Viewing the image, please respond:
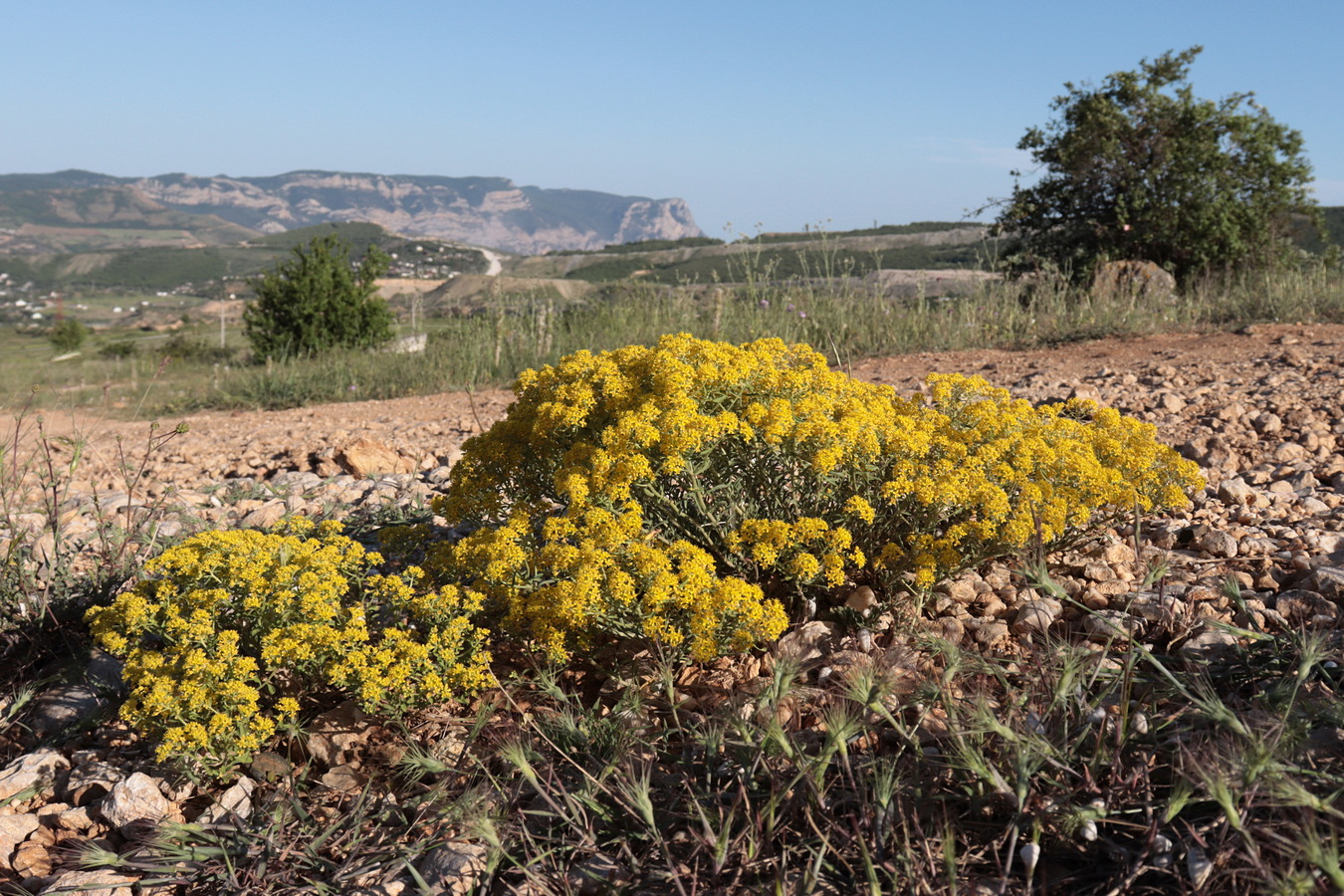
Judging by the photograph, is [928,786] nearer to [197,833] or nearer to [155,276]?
Answer: [197,833]

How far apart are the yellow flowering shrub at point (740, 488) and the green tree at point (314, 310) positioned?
12.9 meters

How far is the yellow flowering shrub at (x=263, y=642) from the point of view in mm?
2123

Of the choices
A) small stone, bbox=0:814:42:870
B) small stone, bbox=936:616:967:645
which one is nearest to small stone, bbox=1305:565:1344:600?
small stone, bbox=936:616:967:645

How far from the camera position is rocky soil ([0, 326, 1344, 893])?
2.28 metres

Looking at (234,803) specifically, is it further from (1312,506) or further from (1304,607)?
(1312,506)

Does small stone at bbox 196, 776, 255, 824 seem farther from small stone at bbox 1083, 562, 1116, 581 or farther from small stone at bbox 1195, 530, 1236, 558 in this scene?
small stone at bbox 1195, 530, 1236, 558

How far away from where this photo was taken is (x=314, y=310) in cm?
1488

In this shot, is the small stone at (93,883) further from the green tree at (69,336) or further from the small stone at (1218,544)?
the green tree at (69,336)

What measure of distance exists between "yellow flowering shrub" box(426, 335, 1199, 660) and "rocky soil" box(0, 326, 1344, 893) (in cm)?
27

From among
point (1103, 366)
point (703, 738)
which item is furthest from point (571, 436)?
point (1103, 366)

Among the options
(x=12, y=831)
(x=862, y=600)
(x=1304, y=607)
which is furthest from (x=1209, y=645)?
(x=12, y=831)

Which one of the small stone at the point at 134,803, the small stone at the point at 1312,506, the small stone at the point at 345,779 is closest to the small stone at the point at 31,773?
A: the small stone at the point at 134,803

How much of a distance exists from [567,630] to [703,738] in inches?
27.3

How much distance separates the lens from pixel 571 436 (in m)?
2.81
